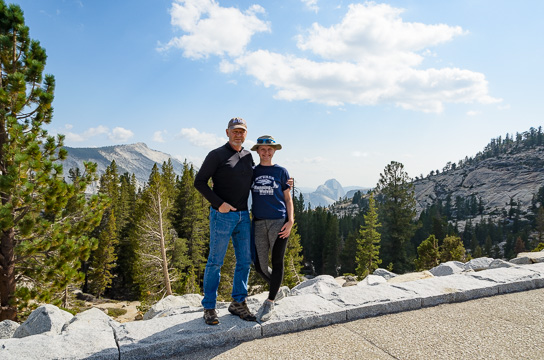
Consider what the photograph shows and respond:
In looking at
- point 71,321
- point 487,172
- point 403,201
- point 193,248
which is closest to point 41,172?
point 71,321

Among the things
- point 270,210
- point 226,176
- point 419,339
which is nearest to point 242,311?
point 270,210

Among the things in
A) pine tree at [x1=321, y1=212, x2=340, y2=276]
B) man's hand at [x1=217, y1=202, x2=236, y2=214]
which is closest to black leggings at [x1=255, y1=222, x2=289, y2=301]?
man's hand at [x1=217, y1=202, x2=236, y2=214]

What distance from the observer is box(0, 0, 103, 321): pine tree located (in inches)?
332

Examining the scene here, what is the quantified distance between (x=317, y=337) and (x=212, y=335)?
133 centimetres

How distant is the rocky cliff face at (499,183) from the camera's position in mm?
149875

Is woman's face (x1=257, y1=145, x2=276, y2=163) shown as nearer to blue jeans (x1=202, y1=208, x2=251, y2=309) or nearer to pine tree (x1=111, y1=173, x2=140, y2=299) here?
A: blue jeans (x1=202, y1=208, x2=251, y2=309)

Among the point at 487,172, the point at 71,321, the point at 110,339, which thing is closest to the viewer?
the point at 110,339

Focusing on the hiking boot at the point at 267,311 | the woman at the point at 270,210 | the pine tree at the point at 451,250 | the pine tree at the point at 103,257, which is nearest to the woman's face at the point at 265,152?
the woman at the point at 270,210

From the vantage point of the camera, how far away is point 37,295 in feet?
31.9

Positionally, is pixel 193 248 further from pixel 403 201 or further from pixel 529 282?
pixel 529 282

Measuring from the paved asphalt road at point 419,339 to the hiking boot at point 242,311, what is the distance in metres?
0.33

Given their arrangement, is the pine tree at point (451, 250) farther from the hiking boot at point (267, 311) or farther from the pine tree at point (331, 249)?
the pine tree at point (331, 249)

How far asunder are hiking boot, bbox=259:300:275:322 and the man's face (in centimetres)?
223

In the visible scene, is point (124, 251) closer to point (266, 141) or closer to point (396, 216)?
point (396, 216)
